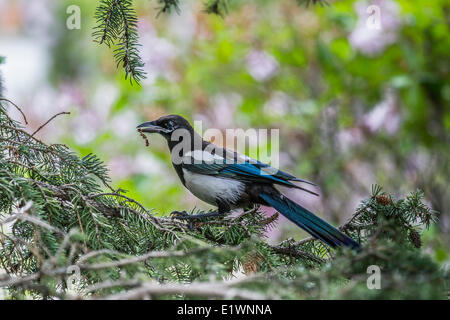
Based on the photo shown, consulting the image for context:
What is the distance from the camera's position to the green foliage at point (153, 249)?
0.98 m

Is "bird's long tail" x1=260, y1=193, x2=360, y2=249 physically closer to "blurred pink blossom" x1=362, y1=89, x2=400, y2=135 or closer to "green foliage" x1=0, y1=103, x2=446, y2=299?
"green foliage" x1=0, y1=103, x2=446, y2=299

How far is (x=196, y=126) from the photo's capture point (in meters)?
3.88

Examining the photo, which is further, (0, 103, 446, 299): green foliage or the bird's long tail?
the bird's long tail

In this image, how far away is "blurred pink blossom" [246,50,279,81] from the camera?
4105 mm

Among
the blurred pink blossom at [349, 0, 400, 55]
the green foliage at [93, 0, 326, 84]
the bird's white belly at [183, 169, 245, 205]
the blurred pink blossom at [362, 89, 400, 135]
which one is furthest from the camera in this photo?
the blurred pink blossom at [362, 89, 400, 135]

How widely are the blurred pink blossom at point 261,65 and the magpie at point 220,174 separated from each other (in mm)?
1610

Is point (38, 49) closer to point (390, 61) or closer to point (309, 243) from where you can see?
point (390, 61)

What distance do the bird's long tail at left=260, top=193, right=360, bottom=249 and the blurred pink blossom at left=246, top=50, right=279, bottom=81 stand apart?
2.13 m

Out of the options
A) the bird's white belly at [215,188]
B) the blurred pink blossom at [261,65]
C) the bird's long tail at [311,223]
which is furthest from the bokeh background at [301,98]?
the bird's long tail at [311,223]

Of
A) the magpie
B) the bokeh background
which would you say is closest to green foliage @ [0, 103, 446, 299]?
the magpie

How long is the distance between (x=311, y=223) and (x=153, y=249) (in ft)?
2.01

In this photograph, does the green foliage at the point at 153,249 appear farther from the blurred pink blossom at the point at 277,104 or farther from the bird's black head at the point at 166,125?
the blurred pink blossom at the point at 277,104

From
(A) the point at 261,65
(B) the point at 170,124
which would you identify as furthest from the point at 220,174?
(A) the point at 261,65
